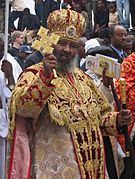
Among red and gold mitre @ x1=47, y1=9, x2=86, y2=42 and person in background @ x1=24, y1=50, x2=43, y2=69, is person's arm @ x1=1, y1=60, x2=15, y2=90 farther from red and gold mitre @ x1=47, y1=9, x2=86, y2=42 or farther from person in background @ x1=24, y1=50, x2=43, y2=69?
red and gold mitre @ x1=47, y1=9, x2=86, y2=42

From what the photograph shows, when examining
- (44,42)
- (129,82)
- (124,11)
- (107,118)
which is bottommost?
(107,118)

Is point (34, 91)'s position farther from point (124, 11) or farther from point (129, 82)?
point (124, 11)

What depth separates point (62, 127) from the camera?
5516 mm

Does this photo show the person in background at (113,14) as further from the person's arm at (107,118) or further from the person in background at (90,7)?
the person's arm at (107,118)

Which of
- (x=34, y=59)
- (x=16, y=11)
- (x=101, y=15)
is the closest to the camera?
(x=34, y=59)

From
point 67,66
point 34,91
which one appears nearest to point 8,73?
point 67,66

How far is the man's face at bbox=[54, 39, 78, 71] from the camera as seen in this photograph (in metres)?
5.52

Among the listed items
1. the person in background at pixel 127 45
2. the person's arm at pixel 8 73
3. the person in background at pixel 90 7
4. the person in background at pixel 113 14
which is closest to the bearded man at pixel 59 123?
the person's arm at pixel 8 73

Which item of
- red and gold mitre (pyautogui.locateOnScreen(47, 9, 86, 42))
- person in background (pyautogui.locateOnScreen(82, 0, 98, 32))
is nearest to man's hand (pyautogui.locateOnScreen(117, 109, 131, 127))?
red and gold mitre (pyautogui.locateOnScreen(47, 9, 86, 42))

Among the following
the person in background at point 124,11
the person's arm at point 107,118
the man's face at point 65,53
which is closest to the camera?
the man's face at point 65,53

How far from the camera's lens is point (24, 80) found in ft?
17.6

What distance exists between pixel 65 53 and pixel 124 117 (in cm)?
75

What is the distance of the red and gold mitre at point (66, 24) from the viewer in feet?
19.0

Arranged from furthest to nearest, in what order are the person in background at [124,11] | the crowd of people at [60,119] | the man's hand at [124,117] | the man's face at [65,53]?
the person in background at [124,11]
the man's hand at [124,117]
the man's face at [65,53]
the crowd of people at [60,119]
